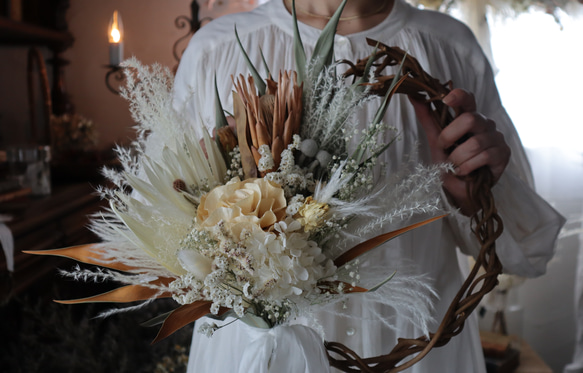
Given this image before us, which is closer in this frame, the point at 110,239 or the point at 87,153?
the point at 110,239

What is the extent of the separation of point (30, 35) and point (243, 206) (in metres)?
1.69

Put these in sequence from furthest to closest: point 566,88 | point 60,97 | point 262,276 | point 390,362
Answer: point 566,88, point 60,97, point 390,362, point 262,276

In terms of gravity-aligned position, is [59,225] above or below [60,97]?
below

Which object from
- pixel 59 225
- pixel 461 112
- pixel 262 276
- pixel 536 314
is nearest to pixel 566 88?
pixel 536 314

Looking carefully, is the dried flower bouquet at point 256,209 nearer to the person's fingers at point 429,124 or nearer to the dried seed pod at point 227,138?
the dried seed pod at point 227,138

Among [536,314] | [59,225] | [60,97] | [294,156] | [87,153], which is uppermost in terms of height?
[294,156]

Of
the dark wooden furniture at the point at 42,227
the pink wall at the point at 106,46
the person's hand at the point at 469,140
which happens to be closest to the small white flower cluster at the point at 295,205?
the person's hand at the point at 469,140

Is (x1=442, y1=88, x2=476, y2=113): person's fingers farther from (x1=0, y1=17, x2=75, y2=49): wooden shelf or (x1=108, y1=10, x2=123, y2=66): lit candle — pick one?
(x1=0, y1=17, x2=75, y2=49): wooden shelf

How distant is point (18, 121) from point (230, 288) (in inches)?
67.0

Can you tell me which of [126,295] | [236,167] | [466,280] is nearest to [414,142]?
[466,280]

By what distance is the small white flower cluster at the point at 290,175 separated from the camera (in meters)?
0.52

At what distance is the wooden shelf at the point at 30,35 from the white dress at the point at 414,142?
104 cm

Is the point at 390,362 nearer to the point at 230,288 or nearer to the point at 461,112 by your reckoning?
the point at 230,288

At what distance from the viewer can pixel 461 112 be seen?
69 cm
